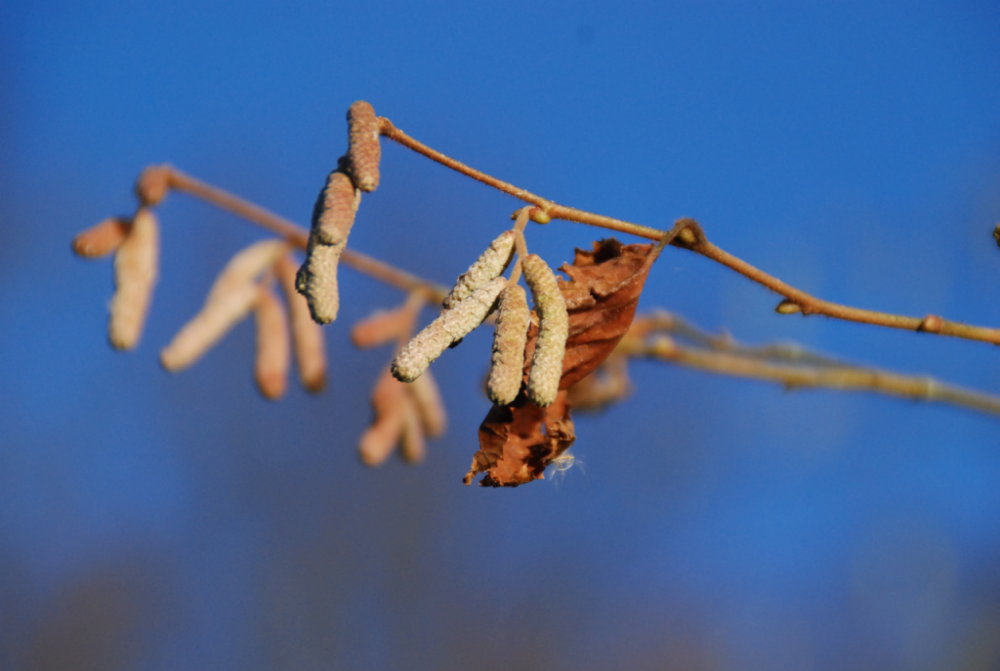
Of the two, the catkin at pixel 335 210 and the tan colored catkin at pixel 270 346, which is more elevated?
the tan colored catkin at pixel 270 346

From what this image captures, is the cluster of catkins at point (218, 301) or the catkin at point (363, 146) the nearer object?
the catkin at point (363, 146)

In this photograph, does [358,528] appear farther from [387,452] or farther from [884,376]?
[884,376]

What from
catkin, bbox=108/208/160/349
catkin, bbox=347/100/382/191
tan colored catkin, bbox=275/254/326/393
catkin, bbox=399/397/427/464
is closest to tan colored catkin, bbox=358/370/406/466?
catkin, bbox=399/397/427/464

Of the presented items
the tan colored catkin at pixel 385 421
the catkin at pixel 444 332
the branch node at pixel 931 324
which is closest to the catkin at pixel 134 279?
the tan colored catkin at pixel 385 421

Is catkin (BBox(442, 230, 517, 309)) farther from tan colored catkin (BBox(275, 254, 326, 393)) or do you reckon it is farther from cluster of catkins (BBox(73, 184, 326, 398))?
tan colored catkin (BBox(275, 254, 326, 393))

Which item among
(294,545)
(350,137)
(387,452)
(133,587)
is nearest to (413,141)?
(350,137)

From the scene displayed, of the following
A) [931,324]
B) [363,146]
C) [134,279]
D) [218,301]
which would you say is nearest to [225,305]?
[218,301]

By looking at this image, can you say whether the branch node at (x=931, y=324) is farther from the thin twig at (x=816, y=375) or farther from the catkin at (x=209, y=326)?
the catkin at (x=209, y=326)
